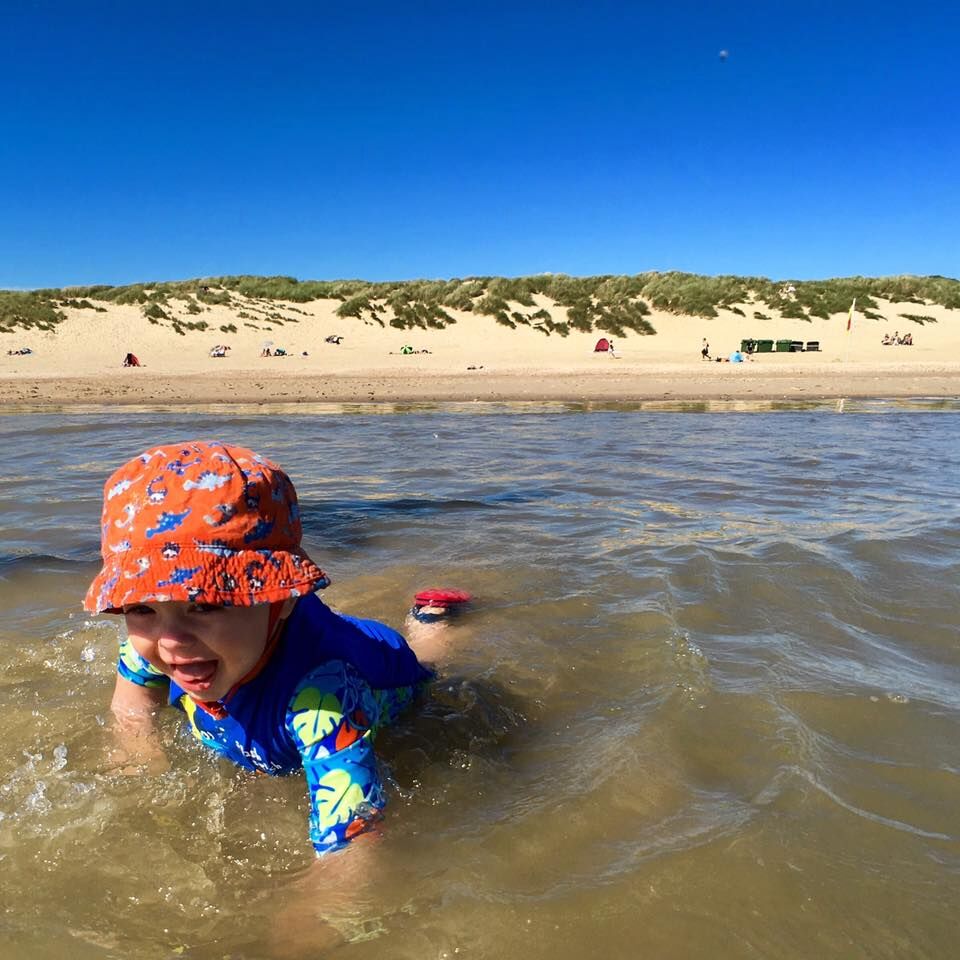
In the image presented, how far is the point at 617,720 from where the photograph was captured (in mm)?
2145

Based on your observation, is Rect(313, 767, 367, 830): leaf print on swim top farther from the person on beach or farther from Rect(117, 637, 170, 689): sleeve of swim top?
Rect(117, 637, 170, 689): sleeve of swim top

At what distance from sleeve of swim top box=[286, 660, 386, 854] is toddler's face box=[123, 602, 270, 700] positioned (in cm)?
16

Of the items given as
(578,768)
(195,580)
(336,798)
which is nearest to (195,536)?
Result: (195,580)

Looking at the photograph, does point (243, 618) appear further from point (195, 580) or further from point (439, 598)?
point (439, 598)

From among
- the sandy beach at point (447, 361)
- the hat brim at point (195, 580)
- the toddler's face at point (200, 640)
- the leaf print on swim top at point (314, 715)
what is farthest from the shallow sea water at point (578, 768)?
the sandy beach at point (447, 361)

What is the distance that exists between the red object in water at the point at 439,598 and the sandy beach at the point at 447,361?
412 inches

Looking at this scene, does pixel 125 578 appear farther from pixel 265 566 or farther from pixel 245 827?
pixel 245 827

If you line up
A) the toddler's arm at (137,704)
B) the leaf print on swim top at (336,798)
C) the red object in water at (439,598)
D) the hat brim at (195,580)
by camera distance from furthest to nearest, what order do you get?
1. the red object in water at (439,598)
2. the toddler's arm at (137,704)
3. the leaf print on swim top at (336,798)
4. the hat brim at (195,580)

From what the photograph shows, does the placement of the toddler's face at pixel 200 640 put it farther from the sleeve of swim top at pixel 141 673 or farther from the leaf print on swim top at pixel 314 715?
the sleeve of swim top at pixel 141 673

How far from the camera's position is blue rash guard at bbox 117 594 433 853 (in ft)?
5.22

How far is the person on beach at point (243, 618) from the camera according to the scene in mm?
1402

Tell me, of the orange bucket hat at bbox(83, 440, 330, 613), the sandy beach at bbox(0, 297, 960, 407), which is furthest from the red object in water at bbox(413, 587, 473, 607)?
the sandy beach at bbox(0, 297, 960, 407)

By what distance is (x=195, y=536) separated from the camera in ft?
4.60

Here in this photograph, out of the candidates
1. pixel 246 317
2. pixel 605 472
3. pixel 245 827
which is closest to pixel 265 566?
pixel 245 827
